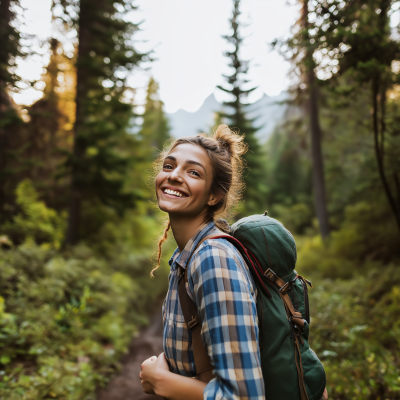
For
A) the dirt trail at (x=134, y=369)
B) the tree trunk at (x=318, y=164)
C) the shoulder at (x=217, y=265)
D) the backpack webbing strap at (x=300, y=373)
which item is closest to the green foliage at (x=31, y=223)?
the dirt trail at (x=134, y=369)

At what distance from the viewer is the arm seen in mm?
1362

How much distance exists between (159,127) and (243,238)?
3623 cm

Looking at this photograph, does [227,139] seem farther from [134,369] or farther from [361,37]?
[134,369]

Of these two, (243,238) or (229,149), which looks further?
(229,149)

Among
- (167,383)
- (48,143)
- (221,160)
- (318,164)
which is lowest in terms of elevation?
(167,383)

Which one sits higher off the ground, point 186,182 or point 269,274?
point 186,182

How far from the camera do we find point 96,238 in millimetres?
11641

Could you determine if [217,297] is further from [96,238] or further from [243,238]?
[96,238]

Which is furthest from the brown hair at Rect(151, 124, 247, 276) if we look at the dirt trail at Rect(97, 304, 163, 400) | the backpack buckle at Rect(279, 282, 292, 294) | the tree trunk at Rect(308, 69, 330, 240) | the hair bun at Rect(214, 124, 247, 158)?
the tree trunk at Rect(308, 69, 330, 240)

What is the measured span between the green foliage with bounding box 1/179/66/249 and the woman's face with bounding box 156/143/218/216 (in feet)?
28.9

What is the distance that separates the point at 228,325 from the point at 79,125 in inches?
430

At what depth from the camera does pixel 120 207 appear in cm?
1094

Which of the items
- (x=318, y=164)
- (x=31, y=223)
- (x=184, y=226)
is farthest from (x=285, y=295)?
(x=318, y=164)

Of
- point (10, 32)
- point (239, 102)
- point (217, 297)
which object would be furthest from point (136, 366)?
point (239, 102)
